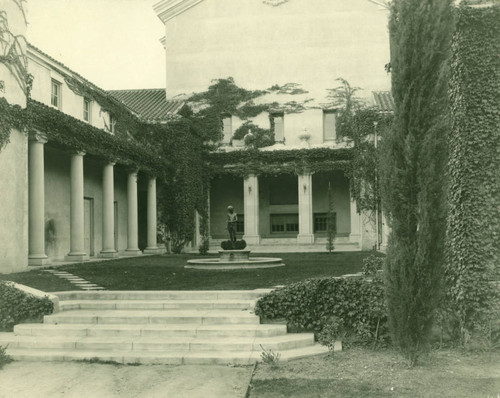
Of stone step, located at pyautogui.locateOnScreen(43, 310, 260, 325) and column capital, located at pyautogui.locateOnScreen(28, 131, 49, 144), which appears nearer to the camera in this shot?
stone step, located at pyautogui.locateOnScreen(43, 310, 260, 325)

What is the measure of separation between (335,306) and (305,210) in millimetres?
Result: 23107

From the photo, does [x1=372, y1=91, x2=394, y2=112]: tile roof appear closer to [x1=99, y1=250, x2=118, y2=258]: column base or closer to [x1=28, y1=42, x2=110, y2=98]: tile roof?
[x1=28, y1=42, x2=110, y2=98]: tile roof

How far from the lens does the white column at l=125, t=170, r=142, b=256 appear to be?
86.2 ft

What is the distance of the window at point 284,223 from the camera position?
35.0m

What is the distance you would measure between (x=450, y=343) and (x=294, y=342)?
235cm

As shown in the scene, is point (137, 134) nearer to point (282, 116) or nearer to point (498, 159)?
point (282, 116)

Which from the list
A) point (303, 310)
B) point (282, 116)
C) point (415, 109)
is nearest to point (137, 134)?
point (282, 116)

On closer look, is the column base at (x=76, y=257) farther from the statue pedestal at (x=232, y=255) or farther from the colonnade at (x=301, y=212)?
the colonnade at (x=301, y=212)

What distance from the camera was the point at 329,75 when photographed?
32.2 meters

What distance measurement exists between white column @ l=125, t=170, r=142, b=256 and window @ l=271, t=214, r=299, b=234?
11.0 m

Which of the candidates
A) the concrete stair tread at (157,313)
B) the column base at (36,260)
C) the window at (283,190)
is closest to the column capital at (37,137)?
the column base at (36,260)

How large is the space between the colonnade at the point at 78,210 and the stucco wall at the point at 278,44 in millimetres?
9035

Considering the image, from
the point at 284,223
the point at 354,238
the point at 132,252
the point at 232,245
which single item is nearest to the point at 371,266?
the point at 232,245

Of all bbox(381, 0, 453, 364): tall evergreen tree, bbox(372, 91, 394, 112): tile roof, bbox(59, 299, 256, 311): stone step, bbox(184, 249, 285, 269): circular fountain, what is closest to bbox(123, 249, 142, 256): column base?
bbox(184, 249, 285, 269): circular fountain
